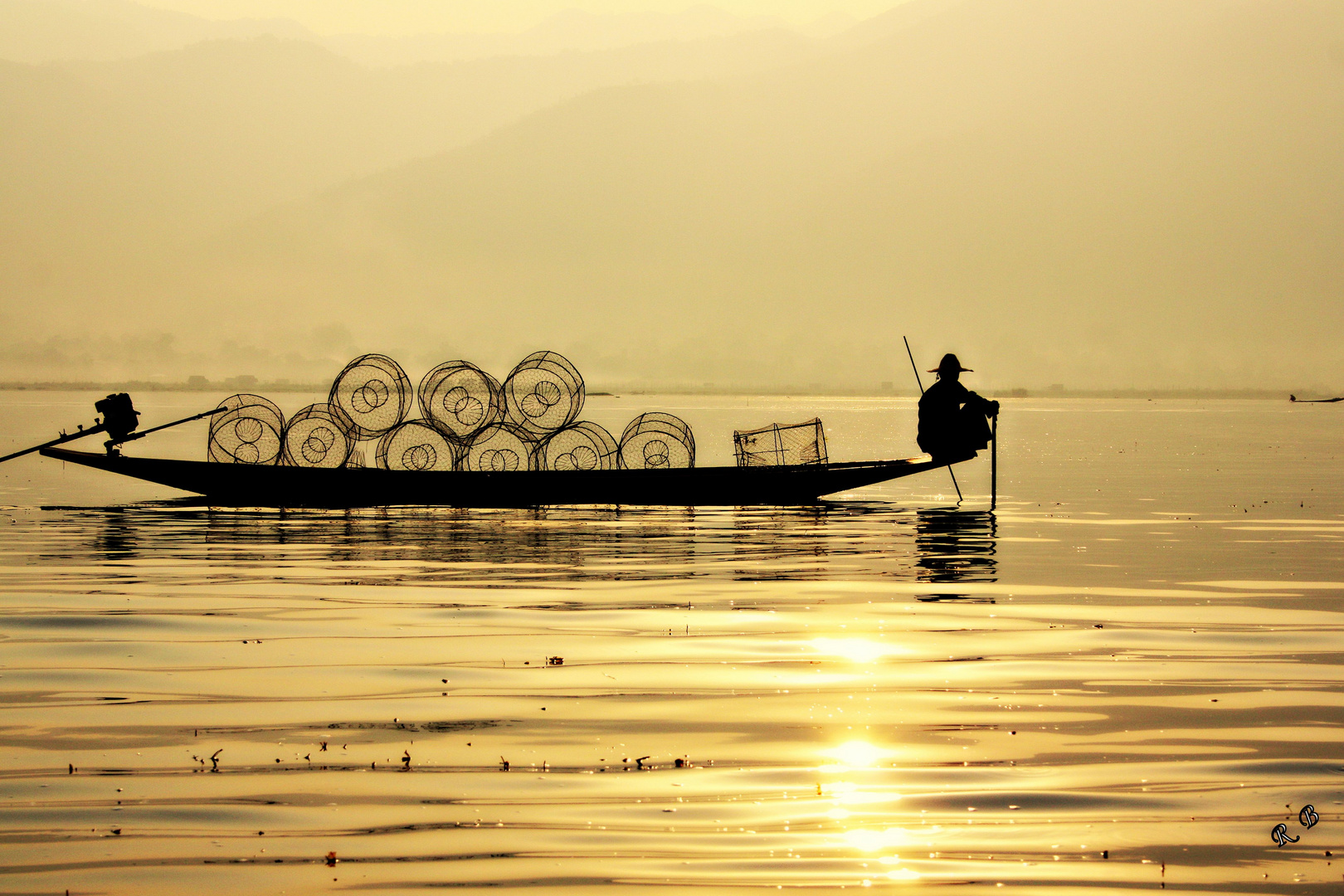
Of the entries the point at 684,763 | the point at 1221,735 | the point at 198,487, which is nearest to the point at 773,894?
the point at 684,763

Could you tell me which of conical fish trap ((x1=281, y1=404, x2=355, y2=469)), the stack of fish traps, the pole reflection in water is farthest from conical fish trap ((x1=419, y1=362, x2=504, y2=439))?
the pole reflection in water

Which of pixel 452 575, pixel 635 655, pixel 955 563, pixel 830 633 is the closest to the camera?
pixel 635 655

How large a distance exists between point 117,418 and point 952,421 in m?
17.4

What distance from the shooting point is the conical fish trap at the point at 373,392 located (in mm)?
23594

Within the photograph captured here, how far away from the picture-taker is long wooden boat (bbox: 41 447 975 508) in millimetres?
24906

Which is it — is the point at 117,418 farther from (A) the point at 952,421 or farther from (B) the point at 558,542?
(A) the point at 952,421

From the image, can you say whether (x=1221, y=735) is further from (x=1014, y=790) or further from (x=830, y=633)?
(x=830, y=633)

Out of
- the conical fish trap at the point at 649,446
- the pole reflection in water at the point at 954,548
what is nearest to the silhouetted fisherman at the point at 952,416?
the pole reflection in water at the point at 954,548

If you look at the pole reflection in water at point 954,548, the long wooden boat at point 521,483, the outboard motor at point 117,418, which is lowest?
the pole reflection in water at point 954,548

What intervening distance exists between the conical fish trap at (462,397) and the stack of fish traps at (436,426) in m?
0.02

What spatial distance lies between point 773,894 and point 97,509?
2386 centimetres

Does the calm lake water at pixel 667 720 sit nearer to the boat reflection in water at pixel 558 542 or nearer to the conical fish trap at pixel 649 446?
the boat reflection in water at pixel 558 542

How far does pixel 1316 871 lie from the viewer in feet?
19.1

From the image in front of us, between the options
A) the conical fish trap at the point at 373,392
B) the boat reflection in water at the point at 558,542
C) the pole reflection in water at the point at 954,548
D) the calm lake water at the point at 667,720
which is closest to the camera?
the calm lake water at the point at 667,720
